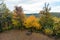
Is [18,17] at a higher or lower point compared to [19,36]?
higher

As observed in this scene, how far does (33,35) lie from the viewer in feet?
117

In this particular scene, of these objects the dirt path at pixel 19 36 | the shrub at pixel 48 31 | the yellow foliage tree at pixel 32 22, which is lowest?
the dirt path at pixel 19 36

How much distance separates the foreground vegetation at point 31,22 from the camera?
3557 cm

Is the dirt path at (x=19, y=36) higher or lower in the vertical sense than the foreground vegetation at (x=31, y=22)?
lower

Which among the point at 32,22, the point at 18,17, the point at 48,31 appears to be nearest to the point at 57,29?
the point at 48,31

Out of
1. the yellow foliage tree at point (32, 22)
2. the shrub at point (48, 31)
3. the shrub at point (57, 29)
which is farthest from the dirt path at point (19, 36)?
the shrub at point (57, 29)

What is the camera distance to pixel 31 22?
37000 mm

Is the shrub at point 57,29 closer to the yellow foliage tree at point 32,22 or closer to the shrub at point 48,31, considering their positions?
the shrub at point 48,31

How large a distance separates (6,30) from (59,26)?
9842 mm

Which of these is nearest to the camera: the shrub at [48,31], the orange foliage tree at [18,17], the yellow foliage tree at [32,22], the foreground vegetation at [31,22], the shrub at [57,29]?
the shrub at [57,29]

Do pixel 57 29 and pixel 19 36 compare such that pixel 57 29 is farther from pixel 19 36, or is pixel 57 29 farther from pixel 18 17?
pixel 18 17

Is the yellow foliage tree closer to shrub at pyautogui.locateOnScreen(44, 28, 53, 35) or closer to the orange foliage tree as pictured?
the orange foliage tree

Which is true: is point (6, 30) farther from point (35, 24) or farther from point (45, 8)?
point (45, 8)

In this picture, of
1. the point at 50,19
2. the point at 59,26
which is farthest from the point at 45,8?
the point at 59,26
